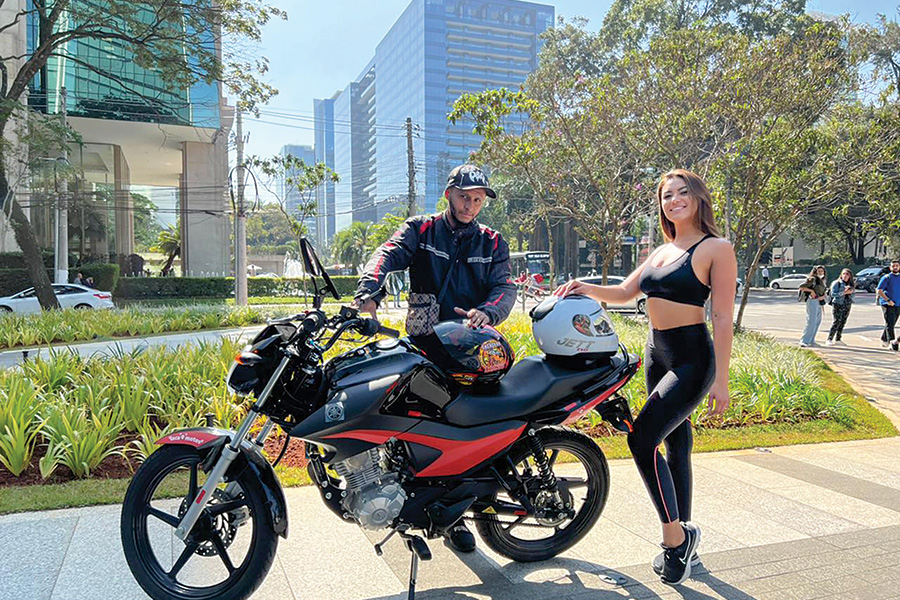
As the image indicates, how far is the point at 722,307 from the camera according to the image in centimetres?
292

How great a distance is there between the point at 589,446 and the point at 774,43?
11.1m

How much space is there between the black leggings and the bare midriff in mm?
28

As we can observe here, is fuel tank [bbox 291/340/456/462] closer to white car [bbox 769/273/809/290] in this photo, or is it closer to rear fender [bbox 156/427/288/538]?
rear fender [bbox 156/427/288/538]

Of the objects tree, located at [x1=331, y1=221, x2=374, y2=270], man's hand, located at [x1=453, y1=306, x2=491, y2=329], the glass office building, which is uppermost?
the glass office building

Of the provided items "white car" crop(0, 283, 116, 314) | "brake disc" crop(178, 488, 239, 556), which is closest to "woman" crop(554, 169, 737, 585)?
"brake disc" crop(178, 488, 239, 556)

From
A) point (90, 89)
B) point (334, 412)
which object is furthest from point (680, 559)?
point (90, 89)

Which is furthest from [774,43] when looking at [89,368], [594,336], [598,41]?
[598,41]

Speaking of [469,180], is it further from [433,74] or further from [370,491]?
[433,74]

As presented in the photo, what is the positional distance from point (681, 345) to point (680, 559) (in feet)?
3.29

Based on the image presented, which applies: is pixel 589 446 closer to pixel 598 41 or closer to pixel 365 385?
pixel 365 385

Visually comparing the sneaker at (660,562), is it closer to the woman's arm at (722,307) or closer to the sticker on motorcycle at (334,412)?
the woman's arm at (722,307)

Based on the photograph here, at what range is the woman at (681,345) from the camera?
296 cm

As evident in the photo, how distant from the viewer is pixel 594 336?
10.1 ft

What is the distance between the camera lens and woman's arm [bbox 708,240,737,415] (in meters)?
2.91
